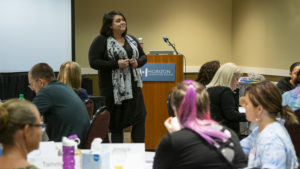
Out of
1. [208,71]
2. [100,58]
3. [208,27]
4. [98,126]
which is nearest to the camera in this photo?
[98,126]

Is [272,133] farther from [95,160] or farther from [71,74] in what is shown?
[71,74]

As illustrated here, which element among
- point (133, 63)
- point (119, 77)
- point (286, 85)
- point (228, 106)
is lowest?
point (228, 106)

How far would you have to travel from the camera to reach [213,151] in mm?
1825

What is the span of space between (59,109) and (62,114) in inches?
1.7

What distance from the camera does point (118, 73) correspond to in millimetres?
4203

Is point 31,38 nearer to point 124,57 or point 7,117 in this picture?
point 124,57

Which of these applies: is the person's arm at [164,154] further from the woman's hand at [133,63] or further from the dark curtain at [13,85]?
the dark curtain at [13,85]

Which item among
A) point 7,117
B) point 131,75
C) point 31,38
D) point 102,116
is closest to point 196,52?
point 31,38

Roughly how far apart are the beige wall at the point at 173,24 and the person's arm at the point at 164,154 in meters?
5.99

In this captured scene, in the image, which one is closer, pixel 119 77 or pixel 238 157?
pixel 238 157

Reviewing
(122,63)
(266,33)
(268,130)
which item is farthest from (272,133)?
(266,33)

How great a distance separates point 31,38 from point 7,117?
16.0 feet

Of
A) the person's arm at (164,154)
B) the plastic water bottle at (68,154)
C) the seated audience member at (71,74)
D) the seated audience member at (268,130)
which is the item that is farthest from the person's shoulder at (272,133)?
the seated audience member at (71,74)

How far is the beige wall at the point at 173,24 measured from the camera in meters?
7.62
